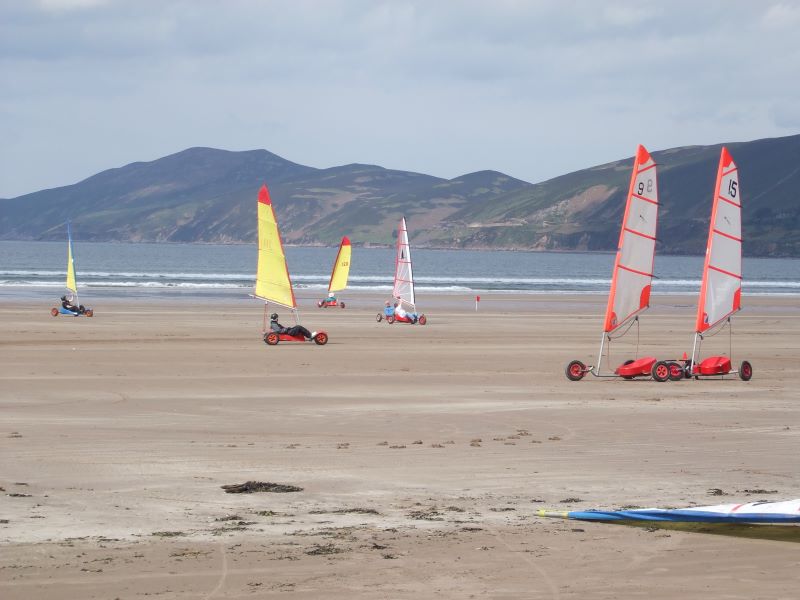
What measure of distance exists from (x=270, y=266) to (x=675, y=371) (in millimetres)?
14745

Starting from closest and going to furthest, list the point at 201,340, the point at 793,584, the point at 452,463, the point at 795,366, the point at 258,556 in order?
1. the point at 793,584
2. the point at 258,556
3. the point at 452,463
4. the point at 795,366
5. the point at 201,340

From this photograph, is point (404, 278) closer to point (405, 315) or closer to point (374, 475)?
point (405, 315)

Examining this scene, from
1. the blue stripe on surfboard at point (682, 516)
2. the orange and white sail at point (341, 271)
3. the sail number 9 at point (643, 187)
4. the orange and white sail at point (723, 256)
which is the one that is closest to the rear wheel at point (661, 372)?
the orange and white sail at point (723, 256)

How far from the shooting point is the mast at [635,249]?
2291cm

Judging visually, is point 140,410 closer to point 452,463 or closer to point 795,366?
point 452,463

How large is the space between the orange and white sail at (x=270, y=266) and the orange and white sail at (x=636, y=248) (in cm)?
1312

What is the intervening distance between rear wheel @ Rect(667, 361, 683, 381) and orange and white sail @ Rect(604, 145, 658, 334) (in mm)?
1302

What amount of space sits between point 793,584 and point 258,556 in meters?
3.75

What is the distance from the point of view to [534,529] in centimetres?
954

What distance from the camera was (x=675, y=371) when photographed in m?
22.4

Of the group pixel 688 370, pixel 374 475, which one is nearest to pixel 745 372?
pixel 688 370

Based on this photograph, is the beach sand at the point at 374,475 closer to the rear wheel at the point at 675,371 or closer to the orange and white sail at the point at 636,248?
the rear wheel at the point at 675,371

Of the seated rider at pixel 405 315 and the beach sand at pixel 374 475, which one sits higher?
the seated rider at pixel 405 315

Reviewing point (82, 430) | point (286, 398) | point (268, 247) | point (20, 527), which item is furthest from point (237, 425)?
A: point (268, 247)
